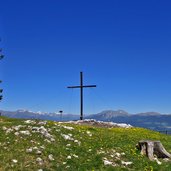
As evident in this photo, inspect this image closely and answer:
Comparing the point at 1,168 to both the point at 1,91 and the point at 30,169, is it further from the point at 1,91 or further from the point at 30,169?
the point at 1,91

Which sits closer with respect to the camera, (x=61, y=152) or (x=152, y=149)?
(x=61, y=152)

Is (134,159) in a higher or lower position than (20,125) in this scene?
lower

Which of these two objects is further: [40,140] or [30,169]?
[40,140]

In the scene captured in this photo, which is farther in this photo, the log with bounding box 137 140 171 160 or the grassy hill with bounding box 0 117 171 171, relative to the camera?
the log with bounding box 137 140 171 160

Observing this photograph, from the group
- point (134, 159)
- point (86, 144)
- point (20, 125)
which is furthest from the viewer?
point (20, 125)

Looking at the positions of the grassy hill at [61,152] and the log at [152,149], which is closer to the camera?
the grassy hill at [61,152]

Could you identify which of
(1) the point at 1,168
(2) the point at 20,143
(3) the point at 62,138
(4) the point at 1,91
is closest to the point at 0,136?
(2) the point at 20,143

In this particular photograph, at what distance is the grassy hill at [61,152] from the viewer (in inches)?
1096

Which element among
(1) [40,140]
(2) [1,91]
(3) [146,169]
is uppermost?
(2) [1,91]

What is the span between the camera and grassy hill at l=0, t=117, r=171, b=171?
91.3 feet

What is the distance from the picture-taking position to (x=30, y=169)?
26.6 m

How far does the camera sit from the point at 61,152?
30359 mm

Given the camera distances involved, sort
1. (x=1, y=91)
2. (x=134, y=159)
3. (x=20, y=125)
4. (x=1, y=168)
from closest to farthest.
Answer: (x=1, y=168) < (x=134, y=159) < (x=20, y=125) < (x=1, y=91)

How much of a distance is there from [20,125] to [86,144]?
7.14 metres
